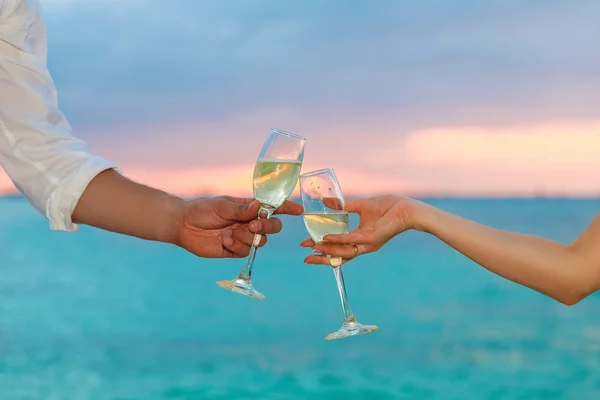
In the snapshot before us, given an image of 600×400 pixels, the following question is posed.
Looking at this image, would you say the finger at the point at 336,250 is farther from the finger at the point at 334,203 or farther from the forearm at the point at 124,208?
the forearm at the point at 124,208

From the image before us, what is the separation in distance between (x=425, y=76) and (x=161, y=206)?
26232 millimetres

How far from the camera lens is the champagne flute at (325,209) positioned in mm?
2619

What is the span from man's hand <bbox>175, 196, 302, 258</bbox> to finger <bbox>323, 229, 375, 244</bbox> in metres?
0.27

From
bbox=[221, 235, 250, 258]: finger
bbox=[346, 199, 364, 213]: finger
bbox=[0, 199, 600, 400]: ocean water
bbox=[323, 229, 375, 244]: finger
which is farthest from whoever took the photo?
bbox=[0, 199, 600, 400]: ocean water

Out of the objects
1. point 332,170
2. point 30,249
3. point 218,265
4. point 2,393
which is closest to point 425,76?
point 218,265

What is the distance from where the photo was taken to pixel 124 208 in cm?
264

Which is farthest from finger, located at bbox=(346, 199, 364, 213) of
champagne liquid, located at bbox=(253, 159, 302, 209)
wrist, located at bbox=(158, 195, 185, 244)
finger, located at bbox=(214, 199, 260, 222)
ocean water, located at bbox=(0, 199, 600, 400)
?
ocean water, located at bbox=(0, 199, 600, 400)

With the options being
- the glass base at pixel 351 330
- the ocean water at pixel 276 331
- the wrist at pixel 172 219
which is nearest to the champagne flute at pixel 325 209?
the glass base at pixel 351 330

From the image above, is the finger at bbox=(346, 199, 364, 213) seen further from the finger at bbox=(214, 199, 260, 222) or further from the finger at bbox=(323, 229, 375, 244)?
the finger at bbox=(214, 199, 260, 222)

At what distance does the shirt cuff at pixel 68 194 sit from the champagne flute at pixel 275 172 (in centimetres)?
57

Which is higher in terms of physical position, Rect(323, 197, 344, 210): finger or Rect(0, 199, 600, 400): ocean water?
Rect(323, 197, 344, 210): finger

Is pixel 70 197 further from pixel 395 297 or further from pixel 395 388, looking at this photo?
pixel 395 297

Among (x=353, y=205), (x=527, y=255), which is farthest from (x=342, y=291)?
(x=527, y=255)

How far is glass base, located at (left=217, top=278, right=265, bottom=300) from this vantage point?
2.70 m
